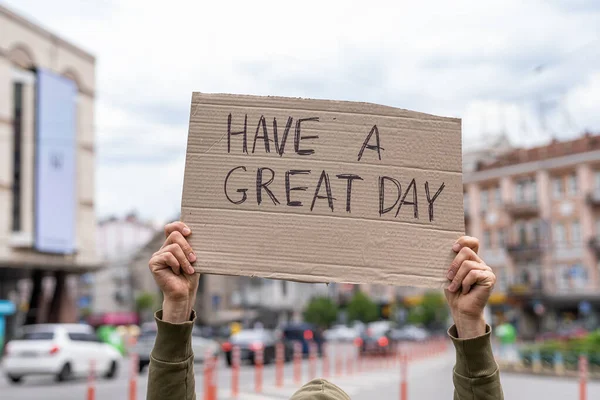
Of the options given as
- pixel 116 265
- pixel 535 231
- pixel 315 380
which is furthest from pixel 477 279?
pixel 116 265

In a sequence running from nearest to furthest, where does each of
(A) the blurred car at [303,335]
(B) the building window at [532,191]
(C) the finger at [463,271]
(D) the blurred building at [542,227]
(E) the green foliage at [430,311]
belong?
(C) the finger at [463,271] → (A) the blurred car at [303,335] → (D) the blurred building at [542,227] → (B) the building window at [532,191] → (E) the green foliage at [430,311]

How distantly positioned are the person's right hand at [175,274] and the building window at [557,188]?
220 feet

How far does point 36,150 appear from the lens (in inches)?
1609

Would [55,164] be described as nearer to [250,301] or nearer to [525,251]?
[525,251]

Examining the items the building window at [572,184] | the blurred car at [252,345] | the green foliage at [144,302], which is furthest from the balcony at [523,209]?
the blurred car at [252,345]

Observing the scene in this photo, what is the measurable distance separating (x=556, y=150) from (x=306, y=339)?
37.4 metres

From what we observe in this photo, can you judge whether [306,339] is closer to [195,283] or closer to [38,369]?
[38,369]

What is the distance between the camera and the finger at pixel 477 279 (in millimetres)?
2629

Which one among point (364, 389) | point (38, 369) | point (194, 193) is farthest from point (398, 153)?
point (38, 369)

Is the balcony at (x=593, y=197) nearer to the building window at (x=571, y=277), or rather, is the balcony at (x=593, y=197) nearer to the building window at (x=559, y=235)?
the building window at (x=559, y=235)

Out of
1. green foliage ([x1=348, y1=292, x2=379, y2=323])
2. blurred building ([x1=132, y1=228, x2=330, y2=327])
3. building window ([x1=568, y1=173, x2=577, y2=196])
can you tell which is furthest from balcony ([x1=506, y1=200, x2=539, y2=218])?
blurred building ([x1=132, y1=228, x2=330, y2=327])

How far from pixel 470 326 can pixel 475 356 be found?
0.10 m

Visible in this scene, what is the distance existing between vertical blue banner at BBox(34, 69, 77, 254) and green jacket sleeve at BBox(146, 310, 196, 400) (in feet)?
131

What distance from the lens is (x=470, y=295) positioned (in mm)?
2668
